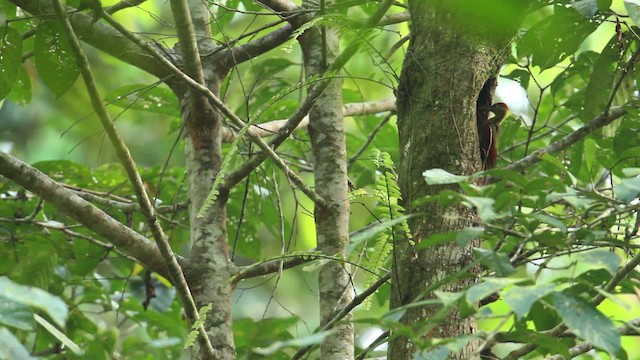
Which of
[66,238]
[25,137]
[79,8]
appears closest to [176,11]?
[79,8]

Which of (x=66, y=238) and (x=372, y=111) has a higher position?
(x=372, y=111)

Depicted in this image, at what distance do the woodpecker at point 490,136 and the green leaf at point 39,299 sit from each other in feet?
5.43

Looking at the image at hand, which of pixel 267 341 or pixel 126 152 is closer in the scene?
pixel 126 152

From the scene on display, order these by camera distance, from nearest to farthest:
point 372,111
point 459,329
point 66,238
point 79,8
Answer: point 459,329 → point 79,8 → point 66,238 → point 372,111

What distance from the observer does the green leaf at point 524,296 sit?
1363 millimetres

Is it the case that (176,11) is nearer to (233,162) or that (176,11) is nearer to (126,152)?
(126,152)

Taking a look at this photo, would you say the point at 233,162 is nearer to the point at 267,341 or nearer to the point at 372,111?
the point at 267,341

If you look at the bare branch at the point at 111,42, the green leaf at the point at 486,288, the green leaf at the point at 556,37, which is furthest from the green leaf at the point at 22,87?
the green leaf at the point at 486,288

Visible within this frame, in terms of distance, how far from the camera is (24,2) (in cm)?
282

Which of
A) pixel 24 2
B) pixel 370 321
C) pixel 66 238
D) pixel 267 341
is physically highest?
pixel 24 2

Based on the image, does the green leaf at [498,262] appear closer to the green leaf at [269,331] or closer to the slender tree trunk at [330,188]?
the slender tree trunk at [330,188]

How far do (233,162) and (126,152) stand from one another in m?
1.17

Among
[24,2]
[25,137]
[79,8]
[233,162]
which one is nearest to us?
[79,8]

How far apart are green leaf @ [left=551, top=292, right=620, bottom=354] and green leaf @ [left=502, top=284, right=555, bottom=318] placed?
2.9 inches
